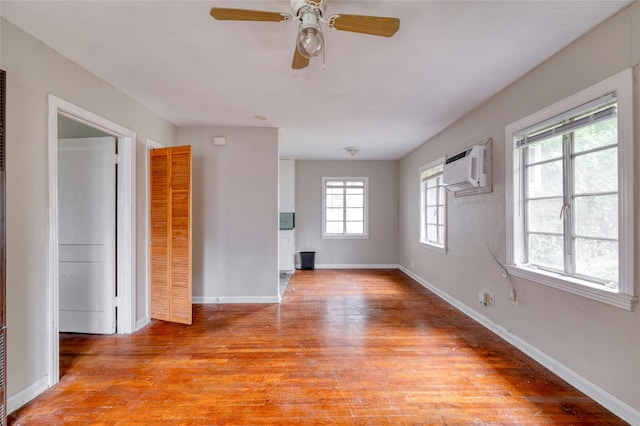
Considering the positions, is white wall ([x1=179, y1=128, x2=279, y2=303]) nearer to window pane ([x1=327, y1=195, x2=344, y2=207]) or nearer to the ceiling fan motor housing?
the ceiling fan motor housing

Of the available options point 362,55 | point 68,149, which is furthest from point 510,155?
point 68,149

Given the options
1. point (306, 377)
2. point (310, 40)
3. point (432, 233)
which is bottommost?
point (306, 377)

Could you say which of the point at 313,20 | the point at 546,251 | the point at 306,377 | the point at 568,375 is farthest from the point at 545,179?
the point at 306,377

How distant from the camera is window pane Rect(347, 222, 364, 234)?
261 inches

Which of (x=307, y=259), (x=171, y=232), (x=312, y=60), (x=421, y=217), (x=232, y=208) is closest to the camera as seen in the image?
(x=312, y=60)

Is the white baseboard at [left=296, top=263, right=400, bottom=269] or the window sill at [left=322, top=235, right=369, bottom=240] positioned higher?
the window sill at [left=322, top=235, right=369, bottom=240]

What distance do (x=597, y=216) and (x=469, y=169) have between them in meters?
1.28

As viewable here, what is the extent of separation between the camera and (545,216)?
245 centimetres

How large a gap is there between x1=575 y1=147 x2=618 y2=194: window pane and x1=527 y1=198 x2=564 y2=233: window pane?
0.23 meters

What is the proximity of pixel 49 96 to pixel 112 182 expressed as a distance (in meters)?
1.04

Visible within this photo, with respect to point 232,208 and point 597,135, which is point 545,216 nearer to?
point 597,135

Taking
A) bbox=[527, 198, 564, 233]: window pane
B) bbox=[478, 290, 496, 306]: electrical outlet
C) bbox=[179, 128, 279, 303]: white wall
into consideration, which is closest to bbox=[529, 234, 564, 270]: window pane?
bbox=[527, 198, 564, 233]: window pane

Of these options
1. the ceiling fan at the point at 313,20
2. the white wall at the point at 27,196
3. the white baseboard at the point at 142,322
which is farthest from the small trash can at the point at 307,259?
the ceiling fan at the point at 313,20

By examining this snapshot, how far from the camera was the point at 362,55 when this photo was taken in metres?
2.13
